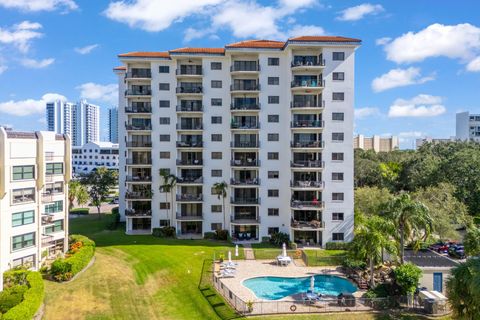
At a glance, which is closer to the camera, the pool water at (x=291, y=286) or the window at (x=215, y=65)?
the pool water at (x=291, y=286)

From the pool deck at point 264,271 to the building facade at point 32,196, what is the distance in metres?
19.0

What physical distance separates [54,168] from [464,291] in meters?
39.4

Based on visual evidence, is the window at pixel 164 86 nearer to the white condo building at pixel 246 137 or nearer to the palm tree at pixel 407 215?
the white condo building at pixel 246 137

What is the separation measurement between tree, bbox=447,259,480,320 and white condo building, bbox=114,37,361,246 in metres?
26.5

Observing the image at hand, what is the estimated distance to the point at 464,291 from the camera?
19.1m

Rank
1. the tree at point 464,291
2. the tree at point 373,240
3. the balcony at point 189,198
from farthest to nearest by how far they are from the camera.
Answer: the balcony at point 189,198 → the tree at point 373,240 → the tree at point 464,291

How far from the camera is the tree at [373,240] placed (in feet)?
105

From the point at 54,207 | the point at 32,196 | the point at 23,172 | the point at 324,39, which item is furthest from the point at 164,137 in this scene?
the point at 324,39

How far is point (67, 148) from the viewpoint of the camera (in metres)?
39.7

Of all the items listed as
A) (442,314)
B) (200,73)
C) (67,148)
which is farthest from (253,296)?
(200,73)

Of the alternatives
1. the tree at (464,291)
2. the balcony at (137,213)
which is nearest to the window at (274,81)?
the balcony at (137,213)

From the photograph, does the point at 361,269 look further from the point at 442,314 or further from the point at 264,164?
the point at 264,164

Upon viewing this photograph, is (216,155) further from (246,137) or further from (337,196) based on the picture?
(337,196)

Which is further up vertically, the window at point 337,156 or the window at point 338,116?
the window at point 338,116
